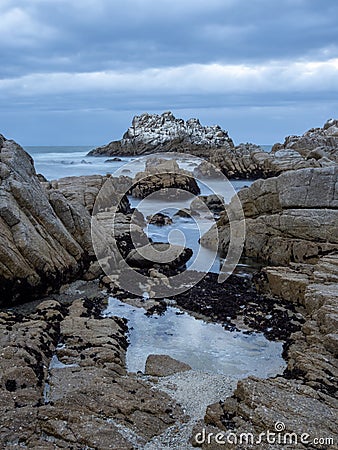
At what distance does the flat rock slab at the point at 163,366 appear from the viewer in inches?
333

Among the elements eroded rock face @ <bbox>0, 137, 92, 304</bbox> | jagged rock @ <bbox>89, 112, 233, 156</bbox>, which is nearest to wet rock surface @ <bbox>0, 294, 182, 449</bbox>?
eroded rock face @ <bbox>0, 137, 92, 304</bbox>

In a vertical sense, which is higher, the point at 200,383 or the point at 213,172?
the point at 213,172

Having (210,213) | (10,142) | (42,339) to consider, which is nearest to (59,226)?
(10,142)

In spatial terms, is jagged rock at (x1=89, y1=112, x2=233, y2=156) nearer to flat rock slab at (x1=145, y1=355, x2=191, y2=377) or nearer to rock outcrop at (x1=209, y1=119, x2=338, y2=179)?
rock outcrop at (x1=209, y1=119, x2=338, y2=179)

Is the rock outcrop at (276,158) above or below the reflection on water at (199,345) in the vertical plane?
above

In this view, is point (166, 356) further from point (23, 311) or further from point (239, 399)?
point (23, 311)

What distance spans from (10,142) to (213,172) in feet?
103

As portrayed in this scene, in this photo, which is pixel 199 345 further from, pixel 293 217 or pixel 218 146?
pixel 218 146

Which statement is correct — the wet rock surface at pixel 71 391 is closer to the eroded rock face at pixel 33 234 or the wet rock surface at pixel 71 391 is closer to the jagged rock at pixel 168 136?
the eroded rock face at pixel 33 234

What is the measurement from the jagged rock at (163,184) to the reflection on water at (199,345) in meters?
22.3

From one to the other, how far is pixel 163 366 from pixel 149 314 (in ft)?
10.3

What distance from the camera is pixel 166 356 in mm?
9109

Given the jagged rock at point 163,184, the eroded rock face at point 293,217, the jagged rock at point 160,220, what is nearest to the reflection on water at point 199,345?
the eroded rock face at point 293,217

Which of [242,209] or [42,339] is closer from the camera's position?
[42,339]
